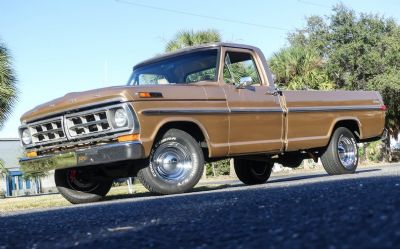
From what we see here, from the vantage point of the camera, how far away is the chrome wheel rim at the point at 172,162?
648 cm

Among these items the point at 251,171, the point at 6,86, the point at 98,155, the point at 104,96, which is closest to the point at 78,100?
the point at 104,96

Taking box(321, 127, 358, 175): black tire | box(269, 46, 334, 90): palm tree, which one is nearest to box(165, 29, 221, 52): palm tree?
box(269, 46, 334, 90): palm tree

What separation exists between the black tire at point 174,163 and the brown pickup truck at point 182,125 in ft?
0.04

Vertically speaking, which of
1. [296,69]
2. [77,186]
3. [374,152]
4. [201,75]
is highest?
[296,69]

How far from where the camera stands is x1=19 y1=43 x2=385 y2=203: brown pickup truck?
6293mm

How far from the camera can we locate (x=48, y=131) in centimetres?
691

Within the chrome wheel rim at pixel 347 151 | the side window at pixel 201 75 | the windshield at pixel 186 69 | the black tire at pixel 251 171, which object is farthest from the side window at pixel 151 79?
the chrome wheel rim at pixel 347 151

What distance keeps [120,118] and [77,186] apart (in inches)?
62.4

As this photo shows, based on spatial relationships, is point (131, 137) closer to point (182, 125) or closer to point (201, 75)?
point (182, 125)

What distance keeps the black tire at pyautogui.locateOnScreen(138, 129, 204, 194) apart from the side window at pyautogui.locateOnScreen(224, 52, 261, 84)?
122 centimetres

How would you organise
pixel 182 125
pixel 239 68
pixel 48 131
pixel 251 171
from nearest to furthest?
pixel 182 125
pixel 48 131
pixel 239 68
pixel 251 171

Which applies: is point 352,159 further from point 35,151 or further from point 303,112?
point 35,151

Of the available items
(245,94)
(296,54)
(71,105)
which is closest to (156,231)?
(71,105)

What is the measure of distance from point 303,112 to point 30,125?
3829 mm
